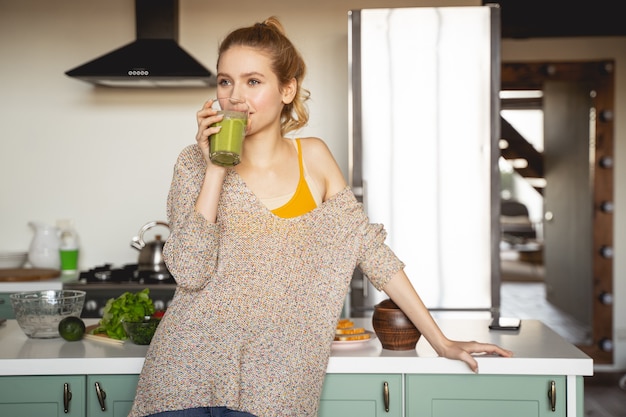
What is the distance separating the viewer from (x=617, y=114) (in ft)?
17.0

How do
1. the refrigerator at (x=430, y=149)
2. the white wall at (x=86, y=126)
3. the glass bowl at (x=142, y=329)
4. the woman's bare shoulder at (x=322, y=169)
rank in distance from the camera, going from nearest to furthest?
1. the woman's bare shoulder at (x=322, y=169)
2. the glass bowl at (x=142, y=329)
3. the refrigerator at (x=430, y=149)
4. the white wall at (x=86, y=126)

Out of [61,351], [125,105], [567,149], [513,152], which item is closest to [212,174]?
[61,351]

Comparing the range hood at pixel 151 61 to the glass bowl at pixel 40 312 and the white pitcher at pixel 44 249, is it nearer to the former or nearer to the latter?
the white pitcher at pixel 44 249

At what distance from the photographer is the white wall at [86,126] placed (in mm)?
4227

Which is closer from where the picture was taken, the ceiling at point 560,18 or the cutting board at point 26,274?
the cutting board at point 26,274

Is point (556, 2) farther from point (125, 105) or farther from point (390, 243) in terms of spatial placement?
point (125, 105)

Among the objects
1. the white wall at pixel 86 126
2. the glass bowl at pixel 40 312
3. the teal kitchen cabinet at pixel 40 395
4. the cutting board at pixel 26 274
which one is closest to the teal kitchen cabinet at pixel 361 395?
the teal kitchen cabinet at pixel 40 395

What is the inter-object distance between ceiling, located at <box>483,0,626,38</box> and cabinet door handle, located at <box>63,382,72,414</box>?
3.80 metres

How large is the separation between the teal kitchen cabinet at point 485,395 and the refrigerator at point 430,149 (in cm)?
168

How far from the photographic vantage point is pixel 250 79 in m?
1.58

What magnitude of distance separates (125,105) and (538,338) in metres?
2.91

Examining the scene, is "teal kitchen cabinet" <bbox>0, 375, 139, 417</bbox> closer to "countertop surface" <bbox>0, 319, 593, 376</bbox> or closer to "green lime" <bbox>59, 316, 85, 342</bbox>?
"countertop surface" <bbox>0, 319, 593, 376</bbox>

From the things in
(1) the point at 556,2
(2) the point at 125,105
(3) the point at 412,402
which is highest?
(1) the point at 556,2

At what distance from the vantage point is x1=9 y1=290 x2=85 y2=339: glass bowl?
205 cm
